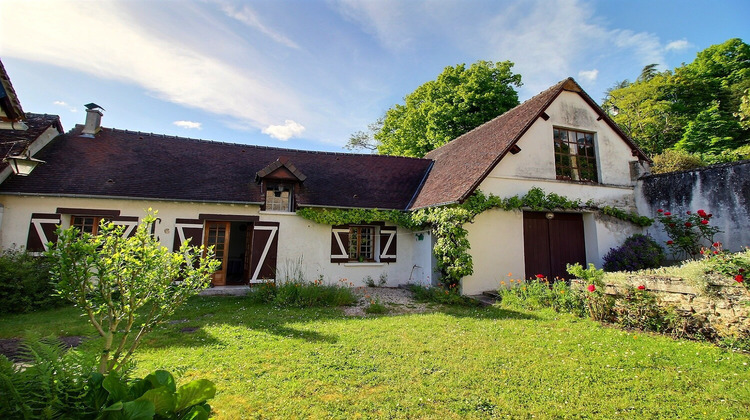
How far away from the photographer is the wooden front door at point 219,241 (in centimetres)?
1032

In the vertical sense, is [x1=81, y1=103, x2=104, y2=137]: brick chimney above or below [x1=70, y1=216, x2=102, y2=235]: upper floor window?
above

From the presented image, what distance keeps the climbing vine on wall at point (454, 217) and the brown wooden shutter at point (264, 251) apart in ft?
3.59

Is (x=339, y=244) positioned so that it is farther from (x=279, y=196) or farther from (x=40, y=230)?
(x=40, y=230)

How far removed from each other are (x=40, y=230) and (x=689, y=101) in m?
34.7

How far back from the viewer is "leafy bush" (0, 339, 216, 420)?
142 cm

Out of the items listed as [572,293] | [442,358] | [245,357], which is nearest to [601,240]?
[572,293]

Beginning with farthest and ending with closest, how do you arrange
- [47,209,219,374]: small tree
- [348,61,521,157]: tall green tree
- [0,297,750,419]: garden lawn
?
[348,61,521,157]: tall green tree < [0,297,750,419]: garden lawn < [47,209,219,374]: small tree

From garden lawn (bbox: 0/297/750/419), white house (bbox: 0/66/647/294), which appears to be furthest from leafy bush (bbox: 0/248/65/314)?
white house (bbox: 0/66/647/294)

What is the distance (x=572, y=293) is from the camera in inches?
266

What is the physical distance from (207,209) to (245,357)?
6.74 metres

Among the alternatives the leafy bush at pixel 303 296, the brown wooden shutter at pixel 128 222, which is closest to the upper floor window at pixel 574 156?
the leafy bush at pixel 303 296

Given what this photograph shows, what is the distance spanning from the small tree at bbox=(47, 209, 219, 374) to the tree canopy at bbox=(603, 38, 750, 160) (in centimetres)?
2770

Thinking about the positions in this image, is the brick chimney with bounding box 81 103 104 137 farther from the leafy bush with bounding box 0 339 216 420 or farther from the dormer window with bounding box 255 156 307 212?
the leafy bush with bounding box 0 339 216 420

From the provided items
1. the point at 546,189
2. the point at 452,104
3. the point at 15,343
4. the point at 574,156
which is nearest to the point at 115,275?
the point at 15,343
